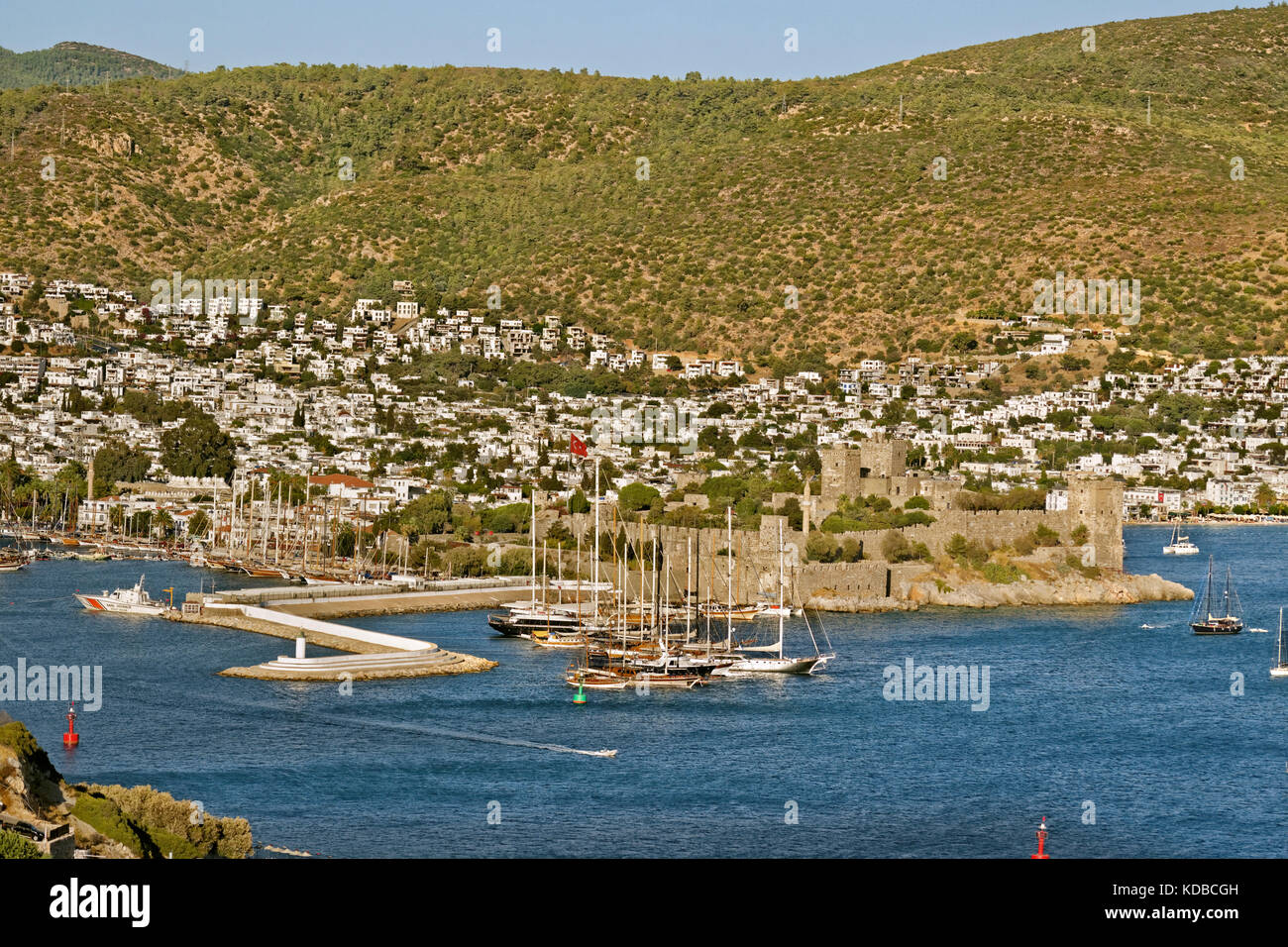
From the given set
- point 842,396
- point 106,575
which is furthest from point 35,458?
point 842,396

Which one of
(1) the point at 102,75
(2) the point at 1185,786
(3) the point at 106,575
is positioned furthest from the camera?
(1) the point at 102,75

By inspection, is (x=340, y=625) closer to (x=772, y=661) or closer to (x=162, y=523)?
(x=772, y=661)

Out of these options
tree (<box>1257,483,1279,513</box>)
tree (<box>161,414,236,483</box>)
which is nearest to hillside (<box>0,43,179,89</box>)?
tree (<box>161,414,236,483</box>)

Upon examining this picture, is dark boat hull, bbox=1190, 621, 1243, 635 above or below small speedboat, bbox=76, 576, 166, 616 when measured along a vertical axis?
below

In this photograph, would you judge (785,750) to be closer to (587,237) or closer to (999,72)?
(587,237)

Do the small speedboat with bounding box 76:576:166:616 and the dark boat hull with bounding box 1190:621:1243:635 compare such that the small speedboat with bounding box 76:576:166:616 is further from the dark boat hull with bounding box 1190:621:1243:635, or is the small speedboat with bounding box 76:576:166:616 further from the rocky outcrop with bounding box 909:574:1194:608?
the dark boat hull with bounding box 1190:621:1243:635

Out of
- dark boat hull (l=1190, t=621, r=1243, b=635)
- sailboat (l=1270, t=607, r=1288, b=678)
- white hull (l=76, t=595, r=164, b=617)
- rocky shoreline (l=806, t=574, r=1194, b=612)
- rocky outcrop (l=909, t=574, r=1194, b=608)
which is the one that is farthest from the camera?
rocky outcrop (l=909, t=574, r=1194, b=608)

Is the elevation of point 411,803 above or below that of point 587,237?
below
